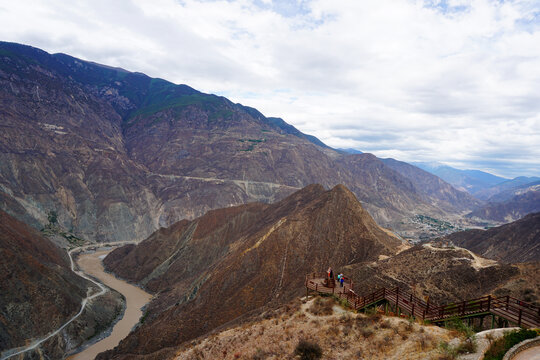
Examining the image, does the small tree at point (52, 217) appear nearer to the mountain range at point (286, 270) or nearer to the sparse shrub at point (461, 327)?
the mountain range at point (286, 270)

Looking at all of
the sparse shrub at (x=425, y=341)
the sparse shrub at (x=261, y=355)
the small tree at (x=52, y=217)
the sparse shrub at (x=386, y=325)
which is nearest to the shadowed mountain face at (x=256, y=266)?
the sparse shrub at (x=261, y=355)

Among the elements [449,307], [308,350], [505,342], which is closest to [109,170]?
[308,350]

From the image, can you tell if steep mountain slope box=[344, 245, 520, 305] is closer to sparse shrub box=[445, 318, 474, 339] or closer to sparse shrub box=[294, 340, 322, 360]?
sparse shrub box=[445, 318, 474, 339]

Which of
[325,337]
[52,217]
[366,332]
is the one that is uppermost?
[366,332]

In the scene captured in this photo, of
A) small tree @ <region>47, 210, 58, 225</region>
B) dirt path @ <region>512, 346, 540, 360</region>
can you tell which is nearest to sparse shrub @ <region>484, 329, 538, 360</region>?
dirt path @ <region>512, 346, 540, 360</region>

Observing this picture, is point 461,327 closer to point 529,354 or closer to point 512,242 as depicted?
point 529,354

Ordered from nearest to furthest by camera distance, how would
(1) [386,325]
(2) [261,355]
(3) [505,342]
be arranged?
(3) [505,342], (1) [386,325], (2) [261,355]
